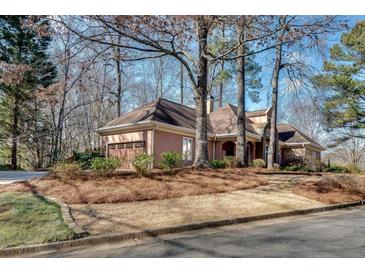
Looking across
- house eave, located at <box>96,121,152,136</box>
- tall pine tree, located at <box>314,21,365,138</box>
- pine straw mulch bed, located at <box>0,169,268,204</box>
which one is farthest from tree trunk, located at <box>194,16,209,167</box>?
tall pine tree, located at <box>314,21,365,138</box>

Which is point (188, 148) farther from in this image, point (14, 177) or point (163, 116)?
point (14, 177)

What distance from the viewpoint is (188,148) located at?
16188 mm

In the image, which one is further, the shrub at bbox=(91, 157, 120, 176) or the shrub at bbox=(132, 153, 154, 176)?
the shrub at bbox=(132, 153, 154, 176)

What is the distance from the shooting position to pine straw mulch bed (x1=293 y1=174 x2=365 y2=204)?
26.1 feet

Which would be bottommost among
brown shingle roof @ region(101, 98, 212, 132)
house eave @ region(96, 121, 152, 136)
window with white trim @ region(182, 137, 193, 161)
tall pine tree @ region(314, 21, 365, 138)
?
window with white trim @ region(182, 137, 193, 161)

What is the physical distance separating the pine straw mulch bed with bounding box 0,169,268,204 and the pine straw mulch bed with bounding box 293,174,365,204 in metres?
1.63

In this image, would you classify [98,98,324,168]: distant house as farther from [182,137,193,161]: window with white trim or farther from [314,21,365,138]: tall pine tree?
[314,21,365,138]: tall pine tree

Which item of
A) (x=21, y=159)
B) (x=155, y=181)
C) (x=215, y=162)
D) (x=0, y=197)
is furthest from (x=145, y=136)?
(x=21, y=159)

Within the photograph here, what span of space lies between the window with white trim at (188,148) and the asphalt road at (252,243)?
428 inches

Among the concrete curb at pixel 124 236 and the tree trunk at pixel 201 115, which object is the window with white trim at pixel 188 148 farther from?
the concrete curb at pixel 124 236

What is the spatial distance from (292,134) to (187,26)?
64.8ft

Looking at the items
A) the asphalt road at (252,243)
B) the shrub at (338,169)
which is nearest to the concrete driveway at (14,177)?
the asphalt road at (252,243)

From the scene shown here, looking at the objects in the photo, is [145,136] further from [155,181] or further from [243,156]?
[155,181]

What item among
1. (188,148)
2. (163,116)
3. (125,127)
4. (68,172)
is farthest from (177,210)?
(188,148)
